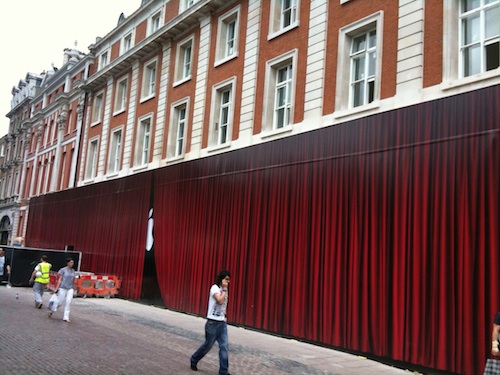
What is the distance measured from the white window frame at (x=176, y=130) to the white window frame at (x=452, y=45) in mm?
12144

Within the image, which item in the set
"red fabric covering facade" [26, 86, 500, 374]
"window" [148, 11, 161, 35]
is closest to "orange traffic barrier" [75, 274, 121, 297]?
"red fabric covering facade" [26, 86, 500, 374]

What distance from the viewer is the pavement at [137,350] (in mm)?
7707

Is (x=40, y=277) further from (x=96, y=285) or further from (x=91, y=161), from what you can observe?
(x=91, y=161)

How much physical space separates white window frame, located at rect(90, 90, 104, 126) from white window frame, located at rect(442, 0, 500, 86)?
22761mm

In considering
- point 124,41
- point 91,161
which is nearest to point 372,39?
point 124,41

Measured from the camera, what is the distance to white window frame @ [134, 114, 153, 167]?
23734 mm

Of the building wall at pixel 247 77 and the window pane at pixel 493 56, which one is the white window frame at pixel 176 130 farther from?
the window pane at pixel 493 56

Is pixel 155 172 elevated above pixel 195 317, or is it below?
above

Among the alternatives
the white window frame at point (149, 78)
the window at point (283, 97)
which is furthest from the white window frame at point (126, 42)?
the window at point (283, 97)

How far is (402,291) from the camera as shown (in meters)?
9.75

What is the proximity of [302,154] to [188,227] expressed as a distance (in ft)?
20.2

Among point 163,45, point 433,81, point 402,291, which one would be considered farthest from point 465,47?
point 163,45

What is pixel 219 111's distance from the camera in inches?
762

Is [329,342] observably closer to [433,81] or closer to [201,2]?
[433,81]
